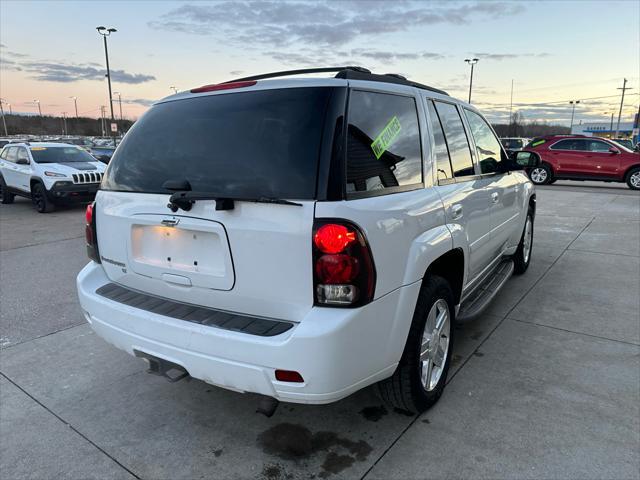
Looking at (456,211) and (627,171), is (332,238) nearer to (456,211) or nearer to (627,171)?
(456,211)

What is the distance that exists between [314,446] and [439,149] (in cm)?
194

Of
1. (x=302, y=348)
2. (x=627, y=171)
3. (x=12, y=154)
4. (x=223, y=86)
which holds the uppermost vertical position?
(x=223, y=86)

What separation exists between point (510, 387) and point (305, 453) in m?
1.48

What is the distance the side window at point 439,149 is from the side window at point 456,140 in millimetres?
77

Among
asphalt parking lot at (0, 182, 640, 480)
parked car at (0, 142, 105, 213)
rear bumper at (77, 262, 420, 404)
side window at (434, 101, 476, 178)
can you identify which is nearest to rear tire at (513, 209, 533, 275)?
asphalt parking lot at (0, 182, 640, 480)

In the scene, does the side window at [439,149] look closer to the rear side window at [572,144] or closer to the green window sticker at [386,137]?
the green window sticker at [386,137]

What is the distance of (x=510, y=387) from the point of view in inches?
121

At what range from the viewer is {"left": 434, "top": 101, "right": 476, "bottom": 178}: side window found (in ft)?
10.4

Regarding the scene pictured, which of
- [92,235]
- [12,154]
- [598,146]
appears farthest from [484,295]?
[598,146]

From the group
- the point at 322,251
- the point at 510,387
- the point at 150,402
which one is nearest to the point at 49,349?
the point at 150,402

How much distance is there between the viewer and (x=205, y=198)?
218 centimetres

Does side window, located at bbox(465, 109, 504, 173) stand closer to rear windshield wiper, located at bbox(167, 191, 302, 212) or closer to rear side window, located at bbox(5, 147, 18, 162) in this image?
rear windshield wiper, located at bbox(167, 191, 302, 212)

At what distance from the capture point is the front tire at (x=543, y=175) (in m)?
16.9

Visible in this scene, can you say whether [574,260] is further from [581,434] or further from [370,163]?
[370,163]
